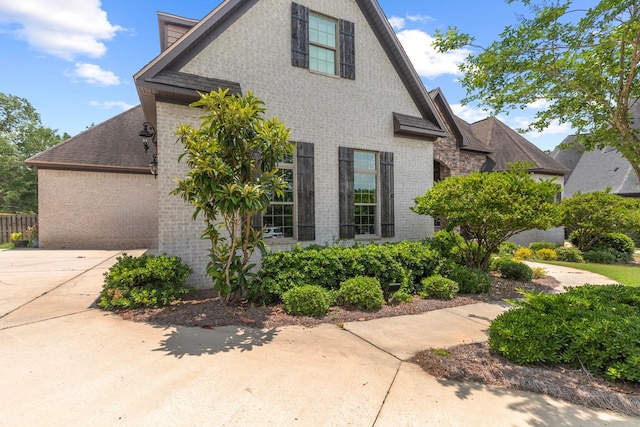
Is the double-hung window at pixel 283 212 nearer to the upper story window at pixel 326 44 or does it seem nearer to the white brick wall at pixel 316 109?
the white brick wall at pixel 316 109

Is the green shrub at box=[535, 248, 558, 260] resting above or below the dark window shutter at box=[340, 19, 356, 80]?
below

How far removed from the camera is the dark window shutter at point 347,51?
26.7 ft

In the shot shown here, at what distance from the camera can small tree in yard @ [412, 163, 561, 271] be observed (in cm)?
658

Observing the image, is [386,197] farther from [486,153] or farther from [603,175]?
[603,175]

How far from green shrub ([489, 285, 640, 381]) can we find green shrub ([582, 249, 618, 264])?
33.3 ft

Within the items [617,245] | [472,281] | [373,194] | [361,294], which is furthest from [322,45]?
[617,245]

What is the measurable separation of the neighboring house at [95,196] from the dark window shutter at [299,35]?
9.84 metres

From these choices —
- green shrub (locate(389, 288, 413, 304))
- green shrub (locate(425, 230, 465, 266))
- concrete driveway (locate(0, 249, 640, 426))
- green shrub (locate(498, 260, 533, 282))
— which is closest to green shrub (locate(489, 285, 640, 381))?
concrete driveway (locate(0, 249, 640, 426))

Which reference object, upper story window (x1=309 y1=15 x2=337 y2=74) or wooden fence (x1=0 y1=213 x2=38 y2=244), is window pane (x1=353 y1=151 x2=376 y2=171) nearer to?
upper story window (x1=309 y1=15 x2=337 y2=74)

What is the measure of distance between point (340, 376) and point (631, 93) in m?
8.20

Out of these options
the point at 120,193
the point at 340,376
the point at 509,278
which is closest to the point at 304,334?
the point at 340,376

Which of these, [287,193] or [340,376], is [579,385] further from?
[287,193]

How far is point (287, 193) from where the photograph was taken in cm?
758

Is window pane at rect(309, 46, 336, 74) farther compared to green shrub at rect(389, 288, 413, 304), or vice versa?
window pane at rect(309, 46, 336, 74)
